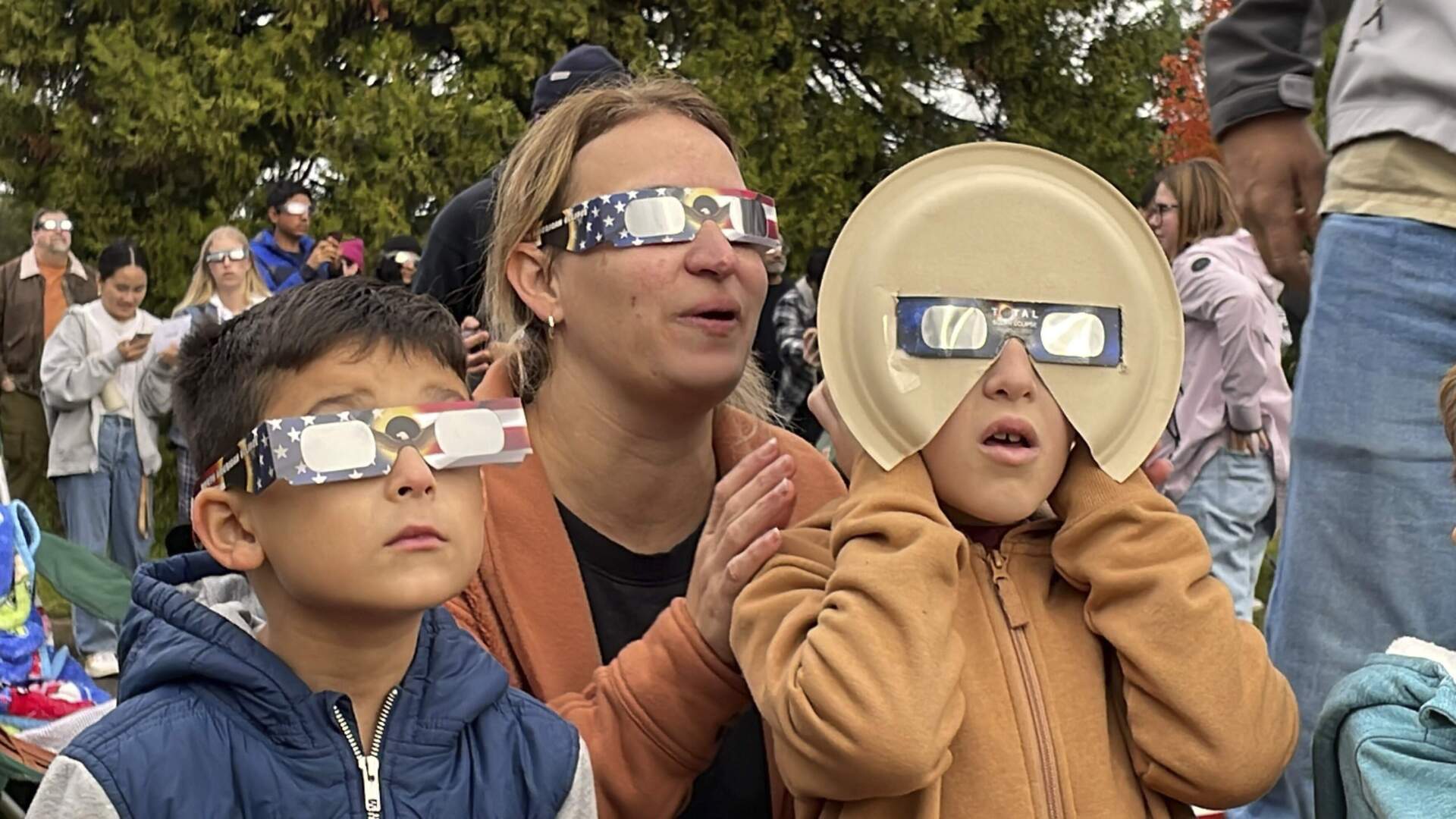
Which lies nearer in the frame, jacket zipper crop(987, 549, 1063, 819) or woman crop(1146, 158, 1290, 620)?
jacket zipper crop(987, 549, 1063, 819)

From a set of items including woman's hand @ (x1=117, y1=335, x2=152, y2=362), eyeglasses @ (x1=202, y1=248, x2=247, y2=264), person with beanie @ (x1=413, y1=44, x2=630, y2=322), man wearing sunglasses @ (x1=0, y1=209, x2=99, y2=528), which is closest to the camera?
person with beanie @ (x1=413, y1=44, x2=630, y2=322)

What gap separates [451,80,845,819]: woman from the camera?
2529 mm

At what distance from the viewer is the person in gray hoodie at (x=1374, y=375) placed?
286cm

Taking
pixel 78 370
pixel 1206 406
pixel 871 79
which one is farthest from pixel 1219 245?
pixel 871 79

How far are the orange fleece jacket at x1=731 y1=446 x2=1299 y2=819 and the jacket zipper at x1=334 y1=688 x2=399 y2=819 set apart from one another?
0.48 m

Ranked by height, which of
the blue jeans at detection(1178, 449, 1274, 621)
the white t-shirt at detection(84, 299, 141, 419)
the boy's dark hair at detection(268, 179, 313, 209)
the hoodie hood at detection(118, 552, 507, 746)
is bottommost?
the blue jeans at detection(1178, 449, 1274, 621)

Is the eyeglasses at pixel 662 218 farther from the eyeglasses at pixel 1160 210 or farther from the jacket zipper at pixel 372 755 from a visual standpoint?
the eyeglasses at pixel 1160 210

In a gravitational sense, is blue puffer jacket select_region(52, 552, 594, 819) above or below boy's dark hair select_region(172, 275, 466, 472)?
below

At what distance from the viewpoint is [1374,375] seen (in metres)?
2.91

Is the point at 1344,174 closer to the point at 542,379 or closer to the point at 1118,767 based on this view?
the point at 1118,767

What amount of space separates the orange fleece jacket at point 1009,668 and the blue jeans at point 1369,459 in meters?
0.67

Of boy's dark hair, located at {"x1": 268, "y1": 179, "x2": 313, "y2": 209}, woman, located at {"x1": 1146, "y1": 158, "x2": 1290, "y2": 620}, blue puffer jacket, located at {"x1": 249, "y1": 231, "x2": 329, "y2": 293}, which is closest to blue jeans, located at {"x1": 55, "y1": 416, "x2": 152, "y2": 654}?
blue puffer jacket, located at {"x1": 249, "y1": 231, "x2": 329, "y2": 293}

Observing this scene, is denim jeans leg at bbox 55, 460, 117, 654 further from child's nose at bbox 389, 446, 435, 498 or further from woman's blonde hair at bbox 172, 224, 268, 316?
child's nose at bbox 389, 446, 435, 498

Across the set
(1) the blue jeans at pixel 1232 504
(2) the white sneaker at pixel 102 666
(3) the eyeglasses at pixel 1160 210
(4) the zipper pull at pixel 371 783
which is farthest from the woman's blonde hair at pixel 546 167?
(2) the white sneaker at pixel 102 666
